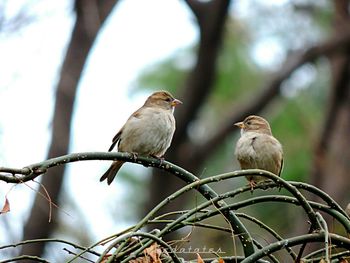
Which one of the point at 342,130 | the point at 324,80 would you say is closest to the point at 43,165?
the point at 342,130

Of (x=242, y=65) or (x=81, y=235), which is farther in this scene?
(x=242, y=65)

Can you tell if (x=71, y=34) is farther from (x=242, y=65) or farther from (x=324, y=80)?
(x=324, y=80)

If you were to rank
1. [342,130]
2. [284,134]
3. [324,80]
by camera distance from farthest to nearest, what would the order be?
[324,80], [284,134], [342,130]

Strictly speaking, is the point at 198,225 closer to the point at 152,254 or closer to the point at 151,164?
the point at 152,254

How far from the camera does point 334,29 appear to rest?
1109cm

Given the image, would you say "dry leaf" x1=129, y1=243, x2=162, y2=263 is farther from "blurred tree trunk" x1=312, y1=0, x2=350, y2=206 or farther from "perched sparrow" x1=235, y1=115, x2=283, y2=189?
"blurred tree trunk" x1=312, y1=0, x2=350, y2=206

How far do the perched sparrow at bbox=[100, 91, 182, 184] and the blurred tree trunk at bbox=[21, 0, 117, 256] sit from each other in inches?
155

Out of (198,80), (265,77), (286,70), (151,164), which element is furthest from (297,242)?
(265,77)

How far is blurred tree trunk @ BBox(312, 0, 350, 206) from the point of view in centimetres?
1087

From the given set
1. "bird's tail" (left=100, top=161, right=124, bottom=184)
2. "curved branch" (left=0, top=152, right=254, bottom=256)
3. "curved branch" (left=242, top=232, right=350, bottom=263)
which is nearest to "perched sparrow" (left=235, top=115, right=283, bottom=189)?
"bird's tail" (left=100, top=161, right=124, bottom=184)

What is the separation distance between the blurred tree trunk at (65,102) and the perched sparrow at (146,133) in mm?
3930

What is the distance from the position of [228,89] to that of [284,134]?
1629mm

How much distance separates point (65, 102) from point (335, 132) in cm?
428

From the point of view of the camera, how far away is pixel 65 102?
29.4ft
